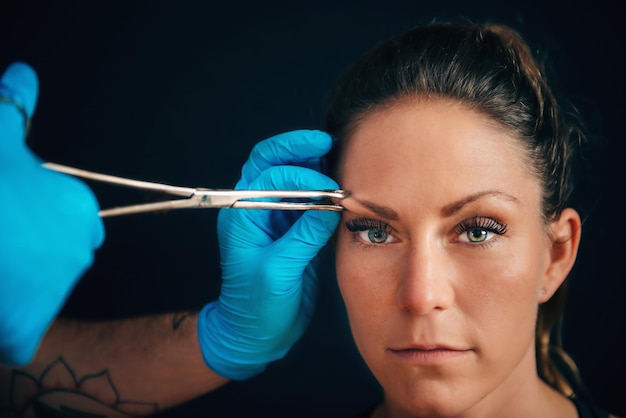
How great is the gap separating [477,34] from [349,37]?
0.65 metres

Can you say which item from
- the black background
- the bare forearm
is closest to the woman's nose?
the bare forearm

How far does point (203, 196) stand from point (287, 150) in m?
0.34

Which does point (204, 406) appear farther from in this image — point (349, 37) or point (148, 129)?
point (349, 37)

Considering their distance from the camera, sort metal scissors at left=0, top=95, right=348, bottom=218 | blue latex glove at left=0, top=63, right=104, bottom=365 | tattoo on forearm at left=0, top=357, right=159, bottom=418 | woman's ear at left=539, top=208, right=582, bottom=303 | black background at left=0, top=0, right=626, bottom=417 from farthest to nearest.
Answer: black background at left=0, top=0, right=626, bottom=417
tattoo on forearm at left=0, top=357, right=159, bottom=418
woman's ear at left=539, top=208, right=582, bottom=303
metal scissors at left=0, top=95, right=348, bottom=218
blue latex glove at left=0, top=63, right=104, bottom=365

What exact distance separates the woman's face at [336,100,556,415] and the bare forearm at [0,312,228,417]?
65 centimetres

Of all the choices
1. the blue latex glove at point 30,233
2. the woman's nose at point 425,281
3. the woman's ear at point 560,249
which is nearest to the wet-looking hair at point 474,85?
the woman's ear at point 560,249

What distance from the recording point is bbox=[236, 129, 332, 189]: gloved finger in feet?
4.88

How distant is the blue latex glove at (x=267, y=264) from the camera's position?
150 centimetres

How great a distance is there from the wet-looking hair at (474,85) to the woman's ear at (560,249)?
1.2 inches

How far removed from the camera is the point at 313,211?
148 centimetres

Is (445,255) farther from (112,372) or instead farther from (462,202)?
(112,372)

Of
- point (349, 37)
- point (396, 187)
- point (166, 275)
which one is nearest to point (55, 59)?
point (166, 275)

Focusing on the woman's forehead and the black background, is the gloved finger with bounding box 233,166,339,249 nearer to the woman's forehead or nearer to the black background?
the woman's forehead

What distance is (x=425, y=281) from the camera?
4.10 feet
